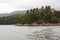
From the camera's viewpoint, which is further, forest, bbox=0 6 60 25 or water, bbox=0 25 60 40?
forest, bbox=0 6 60 25

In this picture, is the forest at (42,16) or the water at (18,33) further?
the forest at (42,16)

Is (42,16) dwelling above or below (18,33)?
below

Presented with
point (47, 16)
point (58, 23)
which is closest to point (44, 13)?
point (47, 16)

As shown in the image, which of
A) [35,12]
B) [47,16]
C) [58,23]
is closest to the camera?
[58,23]

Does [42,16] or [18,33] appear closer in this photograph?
[18,33]

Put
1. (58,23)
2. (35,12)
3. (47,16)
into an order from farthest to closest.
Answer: (35,12), (47,16), (58,23)

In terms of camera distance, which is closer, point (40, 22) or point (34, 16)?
point (40, 22)

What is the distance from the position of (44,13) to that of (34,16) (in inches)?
300

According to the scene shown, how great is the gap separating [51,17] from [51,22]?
738 centimetres

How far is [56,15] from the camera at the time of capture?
161750 mm

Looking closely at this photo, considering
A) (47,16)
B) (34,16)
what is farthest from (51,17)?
(34,16)

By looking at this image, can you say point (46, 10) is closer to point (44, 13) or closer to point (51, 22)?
point (44, 13)

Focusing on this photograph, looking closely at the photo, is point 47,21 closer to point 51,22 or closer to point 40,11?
point 51,22

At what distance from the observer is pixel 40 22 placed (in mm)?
146125
